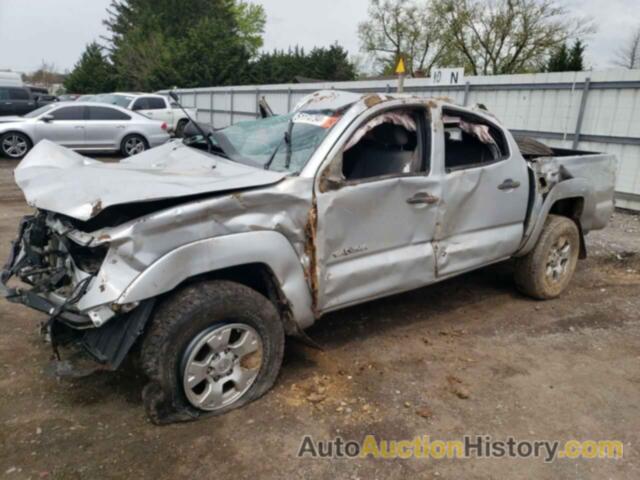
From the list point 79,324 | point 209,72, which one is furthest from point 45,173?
point 209,72

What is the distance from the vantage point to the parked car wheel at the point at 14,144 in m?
13.0

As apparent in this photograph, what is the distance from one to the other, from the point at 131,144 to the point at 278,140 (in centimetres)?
1171

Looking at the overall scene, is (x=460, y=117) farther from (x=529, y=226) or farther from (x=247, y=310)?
(x=247, y=310)

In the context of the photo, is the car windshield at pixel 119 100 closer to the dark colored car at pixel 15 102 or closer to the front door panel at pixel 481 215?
the dark colored car at pixel 15 102

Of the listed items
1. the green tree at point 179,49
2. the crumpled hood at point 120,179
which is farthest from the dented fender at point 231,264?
the green tree at point 179,49

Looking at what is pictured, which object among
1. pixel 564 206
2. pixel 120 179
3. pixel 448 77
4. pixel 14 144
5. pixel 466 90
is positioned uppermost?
pixel 448 77

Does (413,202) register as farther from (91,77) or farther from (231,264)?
(91,77)

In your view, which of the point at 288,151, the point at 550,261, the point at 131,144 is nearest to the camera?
the point at 288,151

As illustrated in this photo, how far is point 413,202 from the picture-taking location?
370 centimetres

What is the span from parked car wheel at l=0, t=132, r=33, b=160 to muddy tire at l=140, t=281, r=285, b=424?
1239cm

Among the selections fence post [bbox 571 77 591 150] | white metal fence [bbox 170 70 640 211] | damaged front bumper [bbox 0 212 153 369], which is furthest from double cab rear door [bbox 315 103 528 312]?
fence post [bbox 571 77 591 150]

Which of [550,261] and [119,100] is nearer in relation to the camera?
[550,261]

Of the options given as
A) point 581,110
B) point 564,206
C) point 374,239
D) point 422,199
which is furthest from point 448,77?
point 374,239

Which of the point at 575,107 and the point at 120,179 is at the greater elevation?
the point at 575,107
